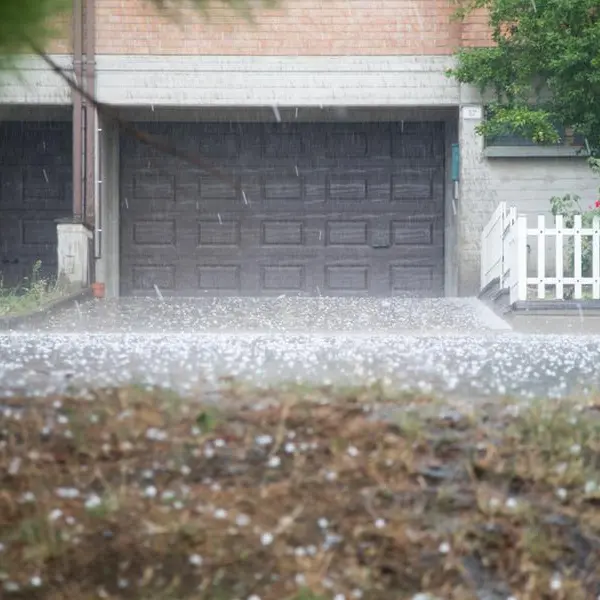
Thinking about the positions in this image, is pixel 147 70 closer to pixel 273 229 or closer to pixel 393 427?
pixel 273 229

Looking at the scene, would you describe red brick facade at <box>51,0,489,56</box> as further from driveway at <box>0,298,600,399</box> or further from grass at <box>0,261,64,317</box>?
driveway at <box>0,298,600,399</box>

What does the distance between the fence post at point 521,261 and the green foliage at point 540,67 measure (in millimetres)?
1695

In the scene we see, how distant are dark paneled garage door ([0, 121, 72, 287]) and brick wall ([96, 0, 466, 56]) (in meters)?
1.86

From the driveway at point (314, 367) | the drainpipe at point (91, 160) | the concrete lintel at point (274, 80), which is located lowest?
the driveway at point (314, 367)

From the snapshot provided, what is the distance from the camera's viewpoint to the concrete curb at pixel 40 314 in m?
9.59

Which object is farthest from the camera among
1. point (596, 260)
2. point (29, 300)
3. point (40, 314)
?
point (29, 300)

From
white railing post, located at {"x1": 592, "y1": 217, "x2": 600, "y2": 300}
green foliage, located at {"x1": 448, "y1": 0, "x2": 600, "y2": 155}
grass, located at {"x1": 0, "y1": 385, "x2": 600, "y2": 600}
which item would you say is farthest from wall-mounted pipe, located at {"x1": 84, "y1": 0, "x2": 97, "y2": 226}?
grass, located at {"x1": 0, "y1": 385, "x2": 600, "y2": 600}

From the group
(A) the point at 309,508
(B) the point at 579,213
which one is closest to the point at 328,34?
(B) the point at 579,213

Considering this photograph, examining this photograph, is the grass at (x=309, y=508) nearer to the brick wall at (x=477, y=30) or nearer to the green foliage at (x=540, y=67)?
the green foliage at (x=540, y=67)

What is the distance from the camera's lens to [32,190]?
15.2m

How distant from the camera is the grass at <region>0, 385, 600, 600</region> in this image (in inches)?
93.2

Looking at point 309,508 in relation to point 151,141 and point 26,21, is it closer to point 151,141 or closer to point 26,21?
point 151,141

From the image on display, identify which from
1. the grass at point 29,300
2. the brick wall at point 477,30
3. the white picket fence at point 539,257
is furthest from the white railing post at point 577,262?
the grass at point 29,300

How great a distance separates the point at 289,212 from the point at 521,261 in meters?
5.32
